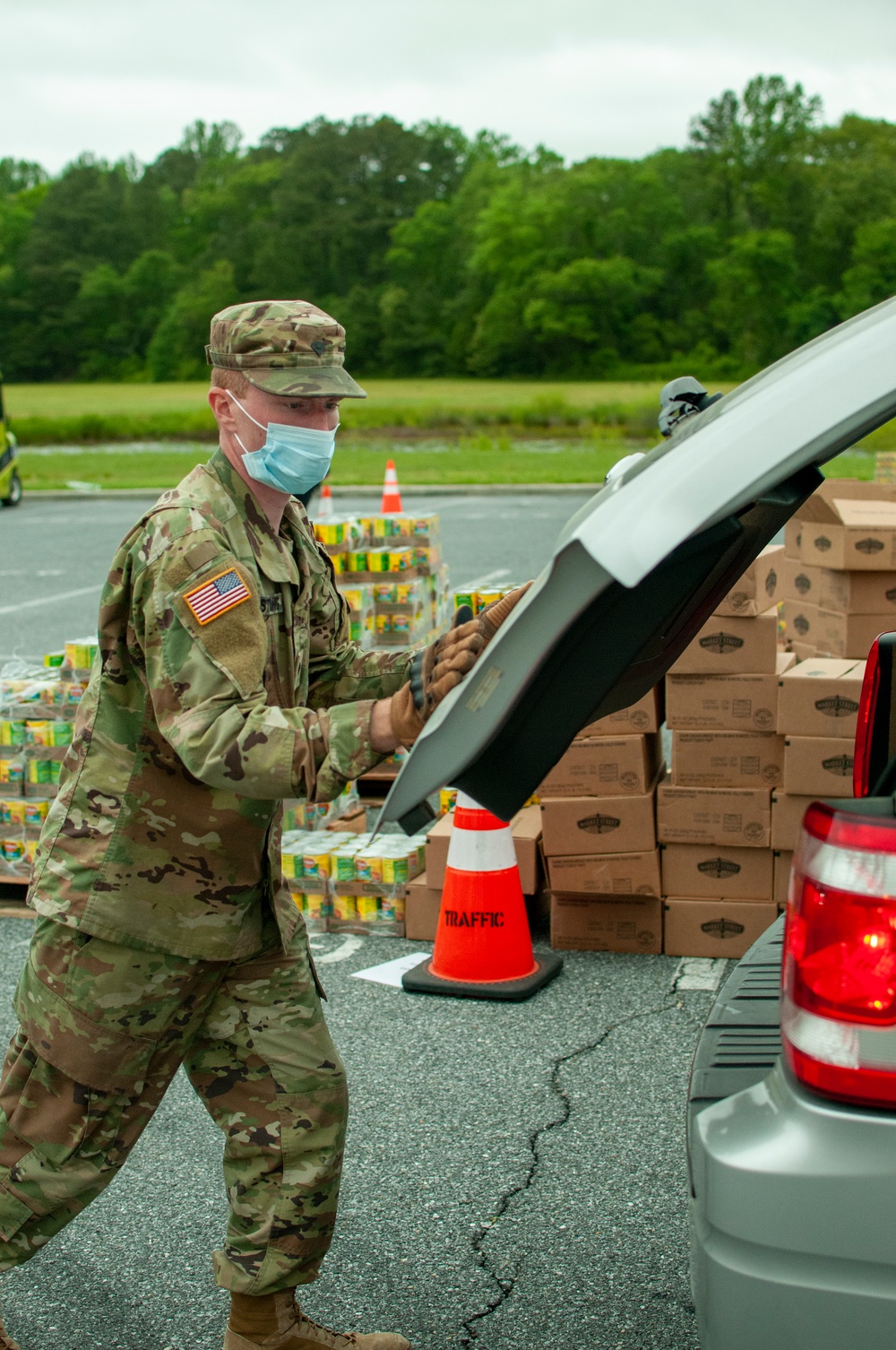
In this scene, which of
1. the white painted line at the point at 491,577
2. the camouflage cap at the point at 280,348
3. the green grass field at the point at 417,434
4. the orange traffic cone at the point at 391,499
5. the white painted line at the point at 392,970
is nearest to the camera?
the camouflage cap at the point at 280,348

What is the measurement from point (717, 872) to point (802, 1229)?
3196mm

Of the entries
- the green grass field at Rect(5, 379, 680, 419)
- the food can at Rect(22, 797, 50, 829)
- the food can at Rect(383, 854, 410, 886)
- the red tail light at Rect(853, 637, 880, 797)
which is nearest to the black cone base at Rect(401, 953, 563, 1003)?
the food can at Rect(383, 854, 410, 886)

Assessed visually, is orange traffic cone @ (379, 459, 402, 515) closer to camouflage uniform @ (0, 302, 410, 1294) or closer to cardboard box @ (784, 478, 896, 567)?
cardboard box @ (784, 478, 896, 567)

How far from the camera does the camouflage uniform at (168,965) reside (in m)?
2.34

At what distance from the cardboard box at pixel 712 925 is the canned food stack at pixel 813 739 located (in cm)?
15

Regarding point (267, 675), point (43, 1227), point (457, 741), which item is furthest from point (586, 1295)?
point (457, 741)

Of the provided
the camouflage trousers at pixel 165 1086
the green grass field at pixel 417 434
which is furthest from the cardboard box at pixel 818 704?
the green grass field at pixel 417 434

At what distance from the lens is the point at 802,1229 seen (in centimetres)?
148

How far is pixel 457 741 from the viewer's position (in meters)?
1.66

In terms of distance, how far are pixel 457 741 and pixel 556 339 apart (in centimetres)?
7171

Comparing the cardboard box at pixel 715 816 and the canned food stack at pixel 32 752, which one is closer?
the cardboard box at pixel 715 816

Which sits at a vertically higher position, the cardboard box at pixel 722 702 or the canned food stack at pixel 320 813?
the cardboard box at pixel 722 702

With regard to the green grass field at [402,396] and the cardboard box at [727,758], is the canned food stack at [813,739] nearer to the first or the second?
the cardboard box at [727,758]

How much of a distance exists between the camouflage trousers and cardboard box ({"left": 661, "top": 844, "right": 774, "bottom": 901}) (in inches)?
92.6
